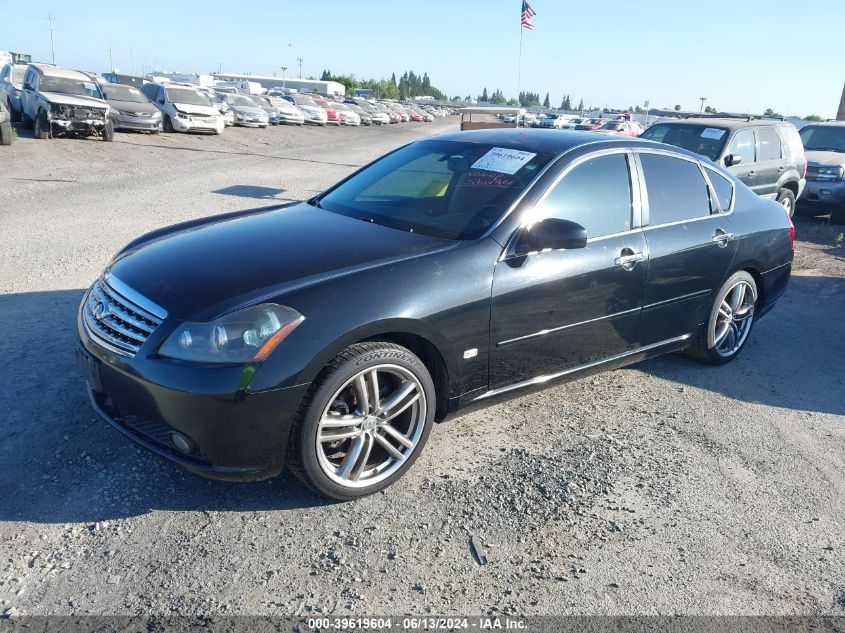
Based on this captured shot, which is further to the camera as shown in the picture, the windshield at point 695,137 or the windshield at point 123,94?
the windshield at point 123,94

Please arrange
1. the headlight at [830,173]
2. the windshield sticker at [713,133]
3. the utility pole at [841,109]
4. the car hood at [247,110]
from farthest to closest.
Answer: the car hood at [247,110] → the utility pole at [841,109] → the headlight at [830,173] → the windshield sticker at [713,133]

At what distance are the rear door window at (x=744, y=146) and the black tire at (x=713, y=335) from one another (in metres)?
5.64

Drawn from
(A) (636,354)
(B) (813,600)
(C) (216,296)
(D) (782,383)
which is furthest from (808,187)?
(C) (216,296)

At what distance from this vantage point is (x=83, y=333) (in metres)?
3.46

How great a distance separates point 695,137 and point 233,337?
9.50 m

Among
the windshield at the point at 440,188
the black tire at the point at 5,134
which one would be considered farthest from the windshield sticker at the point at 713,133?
the black tire at the point at 5,134

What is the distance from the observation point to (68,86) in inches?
728

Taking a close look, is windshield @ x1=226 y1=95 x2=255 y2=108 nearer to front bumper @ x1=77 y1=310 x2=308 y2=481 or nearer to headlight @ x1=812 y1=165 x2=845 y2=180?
headlight @ x1=812 y1=165 x2=845 y2=180

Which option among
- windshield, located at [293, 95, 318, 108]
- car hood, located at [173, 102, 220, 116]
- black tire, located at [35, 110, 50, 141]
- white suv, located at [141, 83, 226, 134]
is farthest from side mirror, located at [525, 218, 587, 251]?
windshield, located at [293, 95, 318, 108]

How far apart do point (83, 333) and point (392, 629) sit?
82.5 inches

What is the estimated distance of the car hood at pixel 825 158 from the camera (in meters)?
12.7

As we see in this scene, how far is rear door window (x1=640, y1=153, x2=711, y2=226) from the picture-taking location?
4.57m

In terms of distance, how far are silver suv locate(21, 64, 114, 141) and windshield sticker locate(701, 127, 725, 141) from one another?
14831 mm

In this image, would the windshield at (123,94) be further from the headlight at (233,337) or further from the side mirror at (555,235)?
the headlight at (233,337)
